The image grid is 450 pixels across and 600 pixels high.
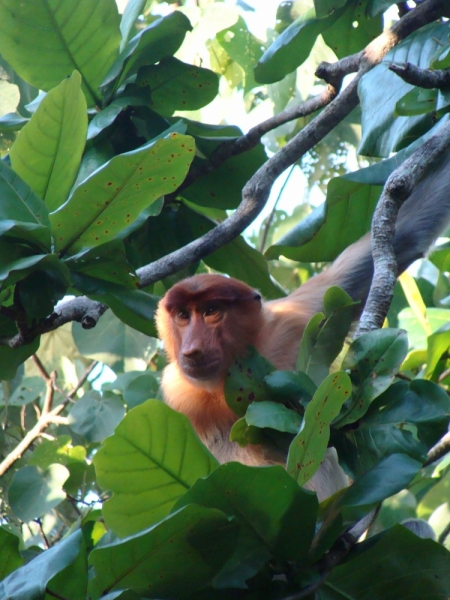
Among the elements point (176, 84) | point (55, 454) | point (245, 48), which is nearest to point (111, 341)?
point (55, 454)

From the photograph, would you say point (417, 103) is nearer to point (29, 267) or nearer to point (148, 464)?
point (29, 267)

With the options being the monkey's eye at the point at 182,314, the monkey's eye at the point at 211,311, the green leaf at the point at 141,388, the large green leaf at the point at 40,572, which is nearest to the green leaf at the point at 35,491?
the green leaf at the point at 141,388

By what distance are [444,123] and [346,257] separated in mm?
1220

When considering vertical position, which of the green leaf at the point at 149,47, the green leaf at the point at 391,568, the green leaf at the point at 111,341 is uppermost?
the green leaf at the point at 149,47

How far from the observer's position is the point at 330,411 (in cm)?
167

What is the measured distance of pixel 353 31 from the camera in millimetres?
3387

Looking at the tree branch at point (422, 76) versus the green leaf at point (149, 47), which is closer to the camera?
the tree branch at point (422, 76)

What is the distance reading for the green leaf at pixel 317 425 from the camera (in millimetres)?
1642

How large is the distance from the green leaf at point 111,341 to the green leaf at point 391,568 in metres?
2.41

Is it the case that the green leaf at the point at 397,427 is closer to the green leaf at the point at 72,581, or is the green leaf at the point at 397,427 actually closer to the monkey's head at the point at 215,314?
the green leaf at the point at 72,581

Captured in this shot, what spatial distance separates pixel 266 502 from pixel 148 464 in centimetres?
29

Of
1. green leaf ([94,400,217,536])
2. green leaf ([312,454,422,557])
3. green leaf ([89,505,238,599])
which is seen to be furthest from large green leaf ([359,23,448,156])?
green leaf ([89,505,238,599])

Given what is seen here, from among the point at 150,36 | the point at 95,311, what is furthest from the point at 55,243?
the point at 150,36

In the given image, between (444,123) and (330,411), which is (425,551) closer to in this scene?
(330,411)
